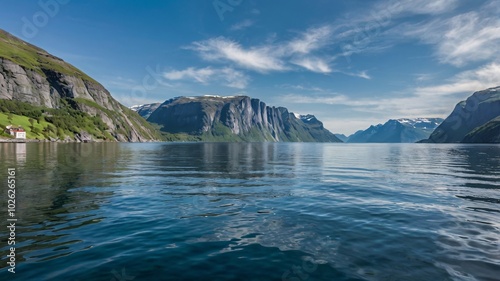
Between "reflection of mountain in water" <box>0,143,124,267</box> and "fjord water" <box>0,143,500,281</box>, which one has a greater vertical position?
"reflection of mountain in water" <box>0,143,124,267</box>

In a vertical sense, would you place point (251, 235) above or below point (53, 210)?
below

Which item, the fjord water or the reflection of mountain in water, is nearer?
the fjord water

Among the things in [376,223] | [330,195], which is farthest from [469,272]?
[330,195]

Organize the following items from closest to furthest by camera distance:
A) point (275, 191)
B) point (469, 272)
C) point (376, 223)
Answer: point (469, 272), point (376, 223), point (275, 191)

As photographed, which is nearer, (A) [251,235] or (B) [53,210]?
(A) [251,235]

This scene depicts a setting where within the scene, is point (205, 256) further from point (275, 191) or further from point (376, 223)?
point (275, 191)

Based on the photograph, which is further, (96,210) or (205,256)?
(96,210)

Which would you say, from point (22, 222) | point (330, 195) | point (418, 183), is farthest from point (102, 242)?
point (418, 183)

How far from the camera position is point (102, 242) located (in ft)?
49.7

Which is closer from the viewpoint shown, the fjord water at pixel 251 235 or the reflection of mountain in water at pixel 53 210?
the fjord water at pixel 251 235

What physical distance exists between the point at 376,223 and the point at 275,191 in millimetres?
14190

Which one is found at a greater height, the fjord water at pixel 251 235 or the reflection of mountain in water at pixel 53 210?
the reflection of mountain in water at pixel 53 210

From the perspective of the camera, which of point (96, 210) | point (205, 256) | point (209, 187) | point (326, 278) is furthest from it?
point (209, 187)

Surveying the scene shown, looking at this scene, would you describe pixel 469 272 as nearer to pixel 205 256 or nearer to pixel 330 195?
pixel 205 256
